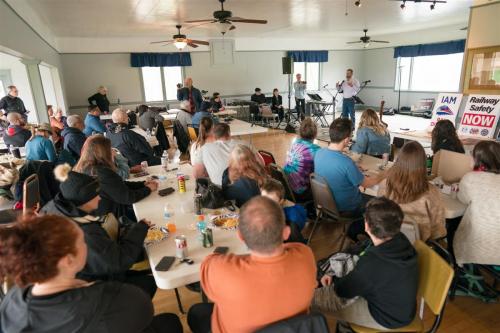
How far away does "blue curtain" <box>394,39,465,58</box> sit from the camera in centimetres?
1111

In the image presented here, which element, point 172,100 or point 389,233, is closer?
point 389,233

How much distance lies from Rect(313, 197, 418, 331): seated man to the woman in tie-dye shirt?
168 cm

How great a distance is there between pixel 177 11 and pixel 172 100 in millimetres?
6175

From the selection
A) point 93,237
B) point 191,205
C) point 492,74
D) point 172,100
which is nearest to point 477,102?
point 492,74

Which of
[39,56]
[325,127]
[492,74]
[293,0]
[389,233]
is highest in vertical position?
[293,0]

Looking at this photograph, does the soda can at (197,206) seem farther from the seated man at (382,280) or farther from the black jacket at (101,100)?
the black jacket at (101,100)

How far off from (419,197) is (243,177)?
1.25 metres

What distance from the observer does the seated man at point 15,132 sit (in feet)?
15.4

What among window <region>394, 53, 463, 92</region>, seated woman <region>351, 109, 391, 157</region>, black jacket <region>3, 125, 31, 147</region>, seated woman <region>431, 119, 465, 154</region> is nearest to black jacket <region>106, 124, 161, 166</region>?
black jacket <region>3, 125, 31, 147</region>

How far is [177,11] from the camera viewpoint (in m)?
6.53

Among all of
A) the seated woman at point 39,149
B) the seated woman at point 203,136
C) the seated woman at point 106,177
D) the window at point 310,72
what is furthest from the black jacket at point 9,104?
the window at point 310,72

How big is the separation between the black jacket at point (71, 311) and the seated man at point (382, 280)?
1025 millimetres

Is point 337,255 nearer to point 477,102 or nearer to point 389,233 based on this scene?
point 389,233

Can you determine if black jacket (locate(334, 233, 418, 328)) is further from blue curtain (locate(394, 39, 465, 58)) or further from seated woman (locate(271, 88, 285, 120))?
blue curtain (locate(394, 39, 465, 58))
